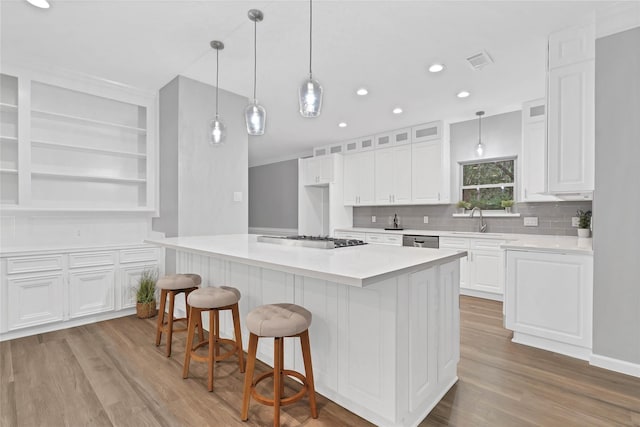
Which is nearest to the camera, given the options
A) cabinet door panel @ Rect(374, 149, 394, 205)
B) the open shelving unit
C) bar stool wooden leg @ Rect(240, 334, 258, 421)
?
bar stool wooden leg @ Rect(240, 334, 258, 421)

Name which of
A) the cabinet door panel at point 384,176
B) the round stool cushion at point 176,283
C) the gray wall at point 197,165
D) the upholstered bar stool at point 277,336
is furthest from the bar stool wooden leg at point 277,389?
the cabinet door panel at point 384,176

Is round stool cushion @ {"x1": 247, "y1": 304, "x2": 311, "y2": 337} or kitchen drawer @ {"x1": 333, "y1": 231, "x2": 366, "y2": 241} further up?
kitchen drawer @ {"x1": 333, "y1": 231, "x2": 366, "y2": 241}

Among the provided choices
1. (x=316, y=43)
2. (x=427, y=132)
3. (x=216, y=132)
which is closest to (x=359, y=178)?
(x=427, y=132)

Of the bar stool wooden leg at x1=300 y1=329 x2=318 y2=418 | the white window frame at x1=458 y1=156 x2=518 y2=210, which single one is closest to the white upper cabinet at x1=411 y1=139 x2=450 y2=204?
the white window frame at x1=458 y1=156 x2=518 y2=210

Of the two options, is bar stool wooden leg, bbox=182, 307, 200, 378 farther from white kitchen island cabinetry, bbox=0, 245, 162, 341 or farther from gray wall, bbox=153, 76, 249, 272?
white kitchen island cabinetry, bbox=0, 245, 162, 341

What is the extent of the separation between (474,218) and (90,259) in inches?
200

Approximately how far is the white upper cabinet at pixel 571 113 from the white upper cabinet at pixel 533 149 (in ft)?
4.71

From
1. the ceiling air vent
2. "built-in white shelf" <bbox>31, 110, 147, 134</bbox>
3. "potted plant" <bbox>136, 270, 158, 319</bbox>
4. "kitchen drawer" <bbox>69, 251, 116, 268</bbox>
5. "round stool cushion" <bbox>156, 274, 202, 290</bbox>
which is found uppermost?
the ceiling air vent

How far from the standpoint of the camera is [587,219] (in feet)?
11.3

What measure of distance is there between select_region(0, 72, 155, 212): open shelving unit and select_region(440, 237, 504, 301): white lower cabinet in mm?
4230

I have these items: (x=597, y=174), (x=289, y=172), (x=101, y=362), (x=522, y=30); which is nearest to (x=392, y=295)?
(x=597, y=174)

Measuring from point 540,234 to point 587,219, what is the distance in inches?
32.5

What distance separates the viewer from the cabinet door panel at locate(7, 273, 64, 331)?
2.87m

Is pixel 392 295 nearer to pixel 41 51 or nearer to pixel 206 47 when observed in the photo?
pixel 206 47
